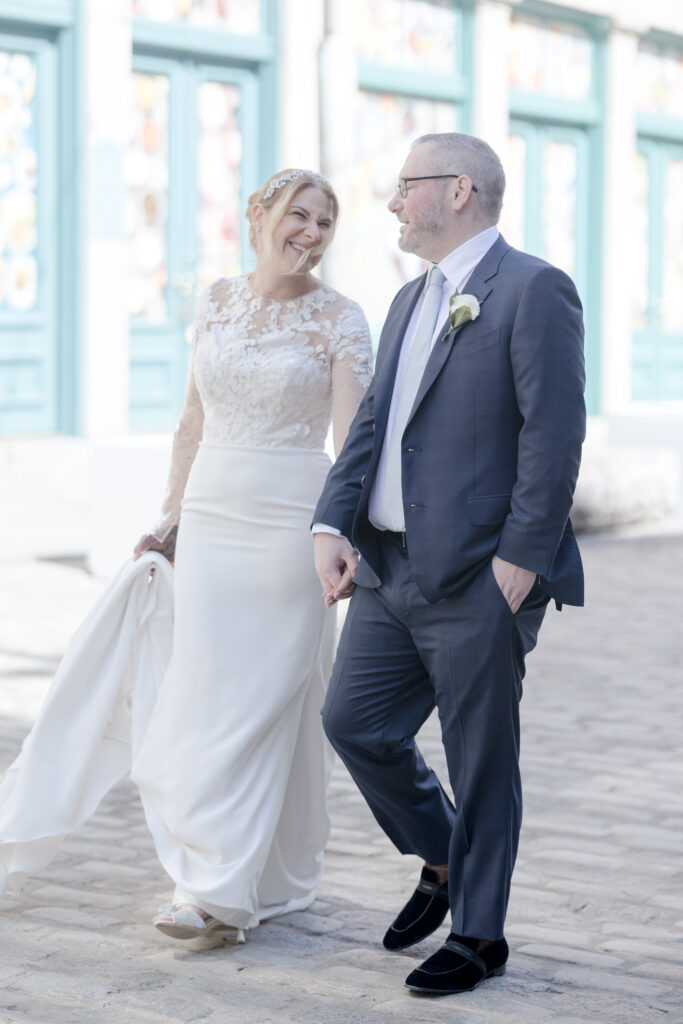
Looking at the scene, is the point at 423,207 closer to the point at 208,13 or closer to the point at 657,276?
the point at 208,13

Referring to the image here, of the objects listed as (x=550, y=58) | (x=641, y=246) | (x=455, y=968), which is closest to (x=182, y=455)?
(x=455, y=968)

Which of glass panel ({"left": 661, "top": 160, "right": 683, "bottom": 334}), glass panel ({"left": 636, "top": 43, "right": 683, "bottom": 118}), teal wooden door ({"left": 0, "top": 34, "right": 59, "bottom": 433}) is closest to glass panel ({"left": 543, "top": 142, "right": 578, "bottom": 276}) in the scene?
glass panel ({"left": 636, "top": 43, "right": 683, "bottom": 118})

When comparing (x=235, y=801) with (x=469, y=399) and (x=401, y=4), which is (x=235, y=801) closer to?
(x=469, y=399)

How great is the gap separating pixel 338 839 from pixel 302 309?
166 cm

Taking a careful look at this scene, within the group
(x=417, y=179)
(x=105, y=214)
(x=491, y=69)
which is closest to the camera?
(x=417, y=179)

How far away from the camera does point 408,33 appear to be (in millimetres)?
16922

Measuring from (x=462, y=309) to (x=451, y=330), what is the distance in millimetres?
58

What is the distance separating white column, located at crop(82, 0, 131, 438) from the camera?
13.3m

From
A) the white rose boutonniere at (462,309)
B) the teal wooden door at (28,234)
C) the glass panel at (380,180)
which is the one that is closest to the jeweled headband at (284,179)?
the white rose boutonniere at (462,309)

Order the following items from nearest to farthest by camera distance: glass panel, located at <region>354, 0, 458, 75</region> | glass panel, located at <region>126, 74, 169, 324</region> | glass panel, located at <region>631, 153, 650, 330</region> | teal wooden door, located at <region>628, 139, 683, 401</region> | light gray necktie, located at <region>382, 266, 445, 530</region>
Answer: light gray necktie, located at <region>382, 266, 445, 530</region> → glass panel, located at <region>126, 74, 169, 324</region> → glass panel, located at <region>354, 0, 458, 75</region> → teal wooden door, located at <region>628, 139, 683, 401</region> → glass panel, located at <region>631, 153, 650, 330</region>

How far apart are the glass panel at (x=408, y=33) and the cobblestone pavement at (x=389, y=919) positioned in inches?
435

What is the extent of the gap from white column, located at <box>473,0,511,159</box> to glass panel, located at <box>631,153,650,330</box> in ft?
12.1

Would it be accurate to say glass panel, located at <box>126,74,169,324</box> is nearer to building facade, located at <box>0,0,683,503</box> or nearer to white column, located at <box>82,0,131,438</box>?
building facade, located at <box>0,0,683,503</box>

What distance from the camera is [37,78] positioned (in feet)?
43.3
